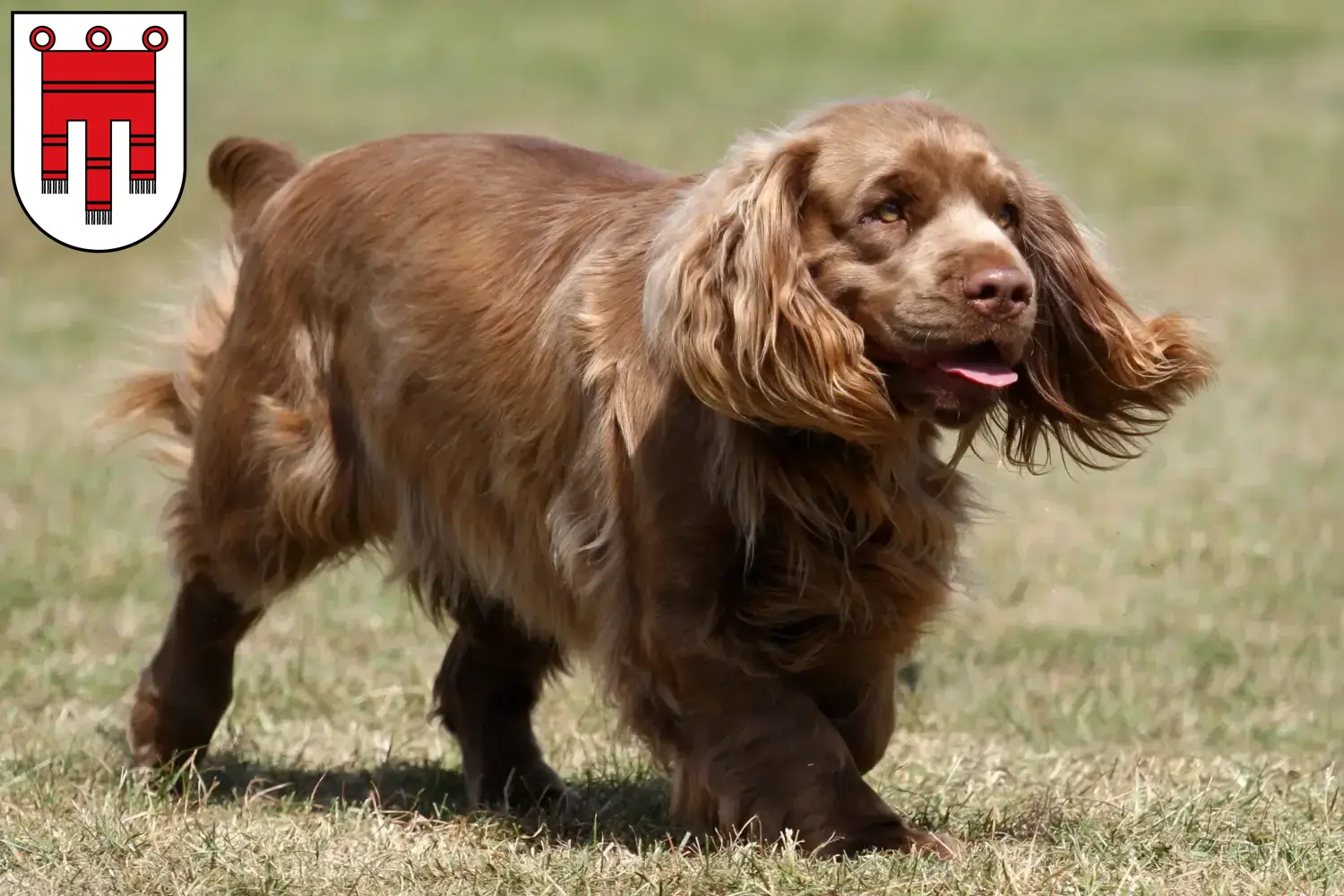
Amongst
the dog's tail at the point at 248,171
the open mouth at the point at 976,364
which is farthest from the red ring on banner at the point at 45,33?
the open mouth at the point at 976,364

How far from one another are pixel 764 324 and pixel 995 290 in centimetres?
46

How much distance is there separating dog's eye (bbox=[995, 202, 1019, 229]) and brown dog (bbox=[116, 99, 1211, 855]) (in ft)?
0.06

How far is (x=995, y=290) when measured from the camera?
4086mm

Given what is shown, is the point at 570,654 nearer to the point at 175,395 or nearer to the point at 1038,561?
the point at 175,395

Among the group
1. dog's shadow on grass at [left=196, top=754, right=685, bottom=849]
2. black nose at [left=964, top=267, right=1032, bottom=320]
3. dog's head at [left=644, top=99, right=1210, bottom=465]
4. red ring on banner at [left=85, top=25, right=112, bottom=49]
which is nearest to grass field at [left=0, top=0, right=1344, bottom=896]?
dog's shadow on grass at [left=196, top=754, right=685, bottom=849]

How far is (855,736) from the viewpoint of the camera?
4809 millimetres

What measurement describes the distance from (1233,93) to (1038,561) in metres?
15.1

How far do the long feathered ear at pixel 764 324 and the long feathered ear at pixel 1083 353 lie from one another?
0.60 meters

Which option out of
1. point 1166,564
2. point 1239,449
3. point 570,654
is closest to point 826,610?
point 570,654

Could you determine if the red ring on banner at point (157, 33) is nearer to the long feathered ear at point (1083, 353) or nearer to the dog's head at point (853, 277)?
the dog's head at point (853, 277)

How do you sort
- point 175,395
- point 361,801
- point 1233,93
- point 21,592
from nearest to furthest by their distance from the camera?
1. point 361,801
2. point 175,395
3. point 21,592
4. point 1233,93

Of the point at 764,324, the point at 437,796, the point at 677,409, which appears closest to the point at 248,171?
the point at 437,796

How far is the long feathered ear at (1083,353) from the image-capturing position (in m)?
4.66

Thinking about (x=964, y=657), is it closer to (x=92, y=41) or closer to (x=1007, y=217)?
(x=1007, y=217)
